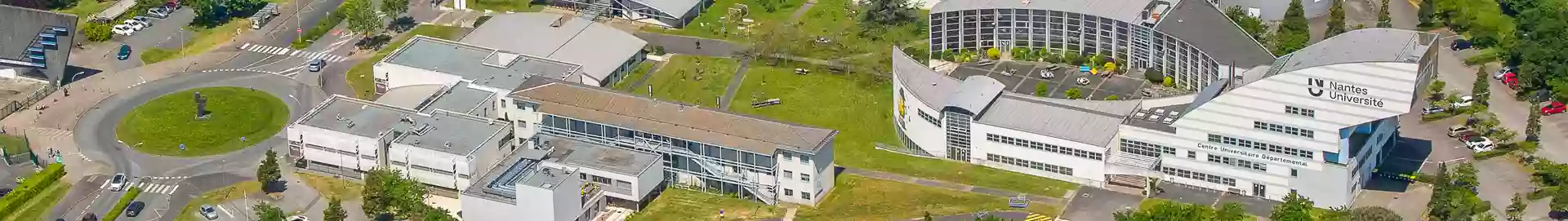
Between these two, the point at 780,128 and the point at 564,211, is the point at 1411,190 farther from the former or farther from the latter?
the point at 564,211

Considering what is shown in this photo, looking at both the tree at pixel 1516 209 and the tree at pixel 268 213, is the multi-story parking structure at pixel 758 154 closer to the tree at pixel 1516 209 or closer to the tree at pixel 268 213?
the tree at pixel 268 213

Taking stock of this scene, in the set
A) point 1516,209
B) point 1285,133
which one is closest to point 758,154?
point 1285,133

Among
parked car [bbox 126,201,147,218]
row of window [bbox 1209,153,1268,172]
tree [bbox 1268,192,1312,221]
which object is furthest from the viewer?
parked car [bbox 126,201,147,218]

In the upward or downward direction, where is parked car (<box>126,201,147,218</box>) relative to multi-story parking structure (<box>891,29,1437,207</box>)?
downward

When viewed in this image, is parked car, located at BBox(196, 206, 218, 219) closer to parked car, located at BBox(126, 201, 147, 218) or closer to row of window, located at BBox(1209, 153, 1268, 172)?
parked car, located at BBox(126, 201, 147, 218)

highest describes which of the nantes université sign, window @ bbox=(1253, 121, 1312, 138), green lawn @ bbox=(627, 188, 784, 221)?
the nantes université sign

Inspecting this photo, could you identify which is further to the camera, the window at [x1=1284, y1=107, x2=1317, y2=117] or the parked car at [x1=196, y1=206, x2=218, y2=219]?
the parked car at [x1=196, y1=206, x2=218, y2=219]

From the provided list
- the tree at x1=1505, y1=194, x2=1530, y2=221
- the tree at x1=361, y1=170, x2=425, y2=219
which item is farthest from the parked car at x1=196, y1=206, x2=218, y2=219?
the tree at x1=1505, y1=194, x2=1530, y2=221
